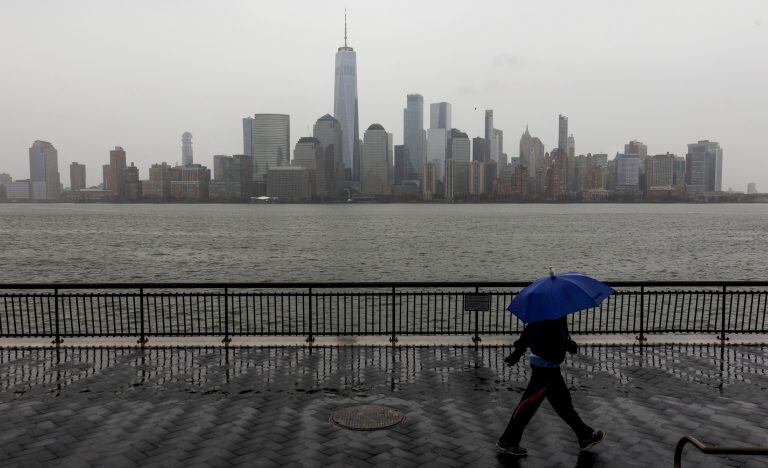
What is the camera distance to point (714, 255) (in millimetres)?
69875

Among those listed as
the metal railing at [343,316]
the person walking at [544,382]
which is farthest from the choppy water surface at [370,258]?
the person walking at [544,382]

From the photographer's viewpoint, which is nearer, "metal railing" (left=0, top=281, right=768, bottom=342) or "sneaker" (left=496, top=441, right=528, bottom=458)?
"sneaker" (left=496, top=441, right=528, bottom=458)

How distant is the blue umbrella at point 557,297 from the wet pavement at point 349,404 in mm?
2041

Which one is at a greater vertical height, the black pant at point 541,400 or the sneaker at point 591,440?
the black pant at point 541,400

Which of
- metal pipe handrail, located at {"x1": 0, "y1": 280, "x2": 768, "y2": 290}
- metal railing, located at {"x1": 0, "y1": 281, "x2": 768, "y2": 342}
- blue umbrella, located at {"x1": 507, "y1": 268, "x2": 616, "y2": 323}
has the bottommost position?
metal railing, located at {"x1": 0, "y1": 281, "x2": 768, "y2": 342}

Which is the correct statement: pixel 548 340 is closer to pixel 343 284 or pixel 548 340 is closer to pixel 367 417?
pixel 367 417

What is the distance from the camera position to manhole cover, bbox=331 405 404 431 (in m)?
8.65

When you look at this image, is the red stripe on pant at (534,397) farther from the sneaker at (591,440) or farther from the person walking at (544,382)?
the sneaker at (591,440)

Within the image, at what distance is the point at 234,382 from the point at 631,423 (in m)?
6.71

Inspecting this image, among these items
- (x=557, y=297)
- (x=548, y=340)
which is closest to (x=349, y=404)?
(x=548, y=340)

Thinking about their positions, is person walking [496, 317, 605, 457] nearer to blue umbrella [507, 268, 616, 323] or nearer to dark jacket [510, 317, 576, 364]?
dark jacket [510, 317, 576, 364]

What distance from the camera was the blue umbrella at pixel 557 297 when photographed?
266 inches

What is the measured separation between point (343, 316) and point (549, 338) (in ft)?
60.0

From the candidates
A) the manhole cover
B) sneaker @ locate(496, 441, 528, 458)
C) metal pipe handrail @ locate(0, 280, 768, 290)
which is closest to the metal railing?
metal pipe handrail @ locate(0, 280, 768, 290)
